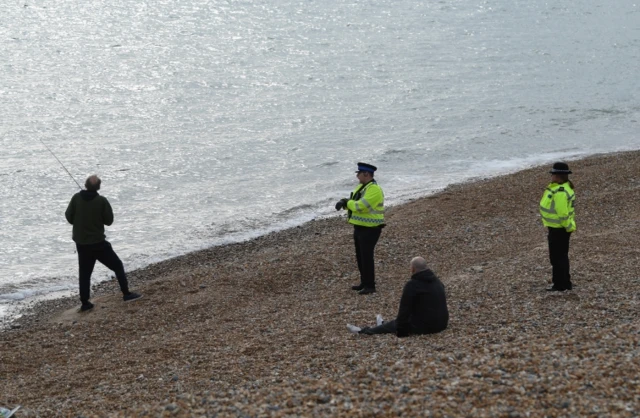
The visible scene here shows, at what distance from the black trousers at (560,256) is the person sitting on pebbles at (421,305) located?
192cm

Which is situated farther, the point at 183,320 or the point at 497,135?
the point at 497,135

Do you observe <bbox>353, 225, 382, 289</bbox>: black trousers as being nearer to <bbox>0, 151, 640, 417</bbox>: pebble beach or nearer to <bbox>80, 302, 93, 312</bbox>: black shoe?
<bbox>0, 151, 640, 417</bbox>: pebble beach

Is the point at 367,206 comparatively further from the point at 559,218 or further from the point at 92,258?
the point at 92,258

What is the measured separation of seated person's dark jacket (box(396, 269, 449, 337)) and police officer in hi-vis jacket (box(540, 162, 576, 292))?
1938mm

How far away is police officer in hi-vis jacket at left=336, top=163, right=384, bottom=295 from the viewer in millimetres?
10836

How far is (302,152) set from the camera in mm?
27328

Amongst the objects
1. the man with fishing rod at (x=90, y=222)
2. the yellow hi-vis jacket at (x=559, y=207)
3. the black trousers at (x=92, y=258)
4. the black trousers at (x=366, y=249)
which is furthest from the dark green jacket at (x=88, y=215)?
the yellow hi-vis jacket at (x=559, y=207)

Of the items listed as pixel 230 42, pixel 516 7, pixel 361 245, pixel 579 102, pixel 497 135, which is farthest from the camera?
pixel 516 7

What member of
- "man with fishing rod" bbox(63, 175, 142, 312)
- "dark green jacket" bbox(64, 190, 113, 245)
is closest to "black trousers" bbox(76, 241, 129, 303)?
"man with fishing rod" bbox(63, 175, 142, 312)

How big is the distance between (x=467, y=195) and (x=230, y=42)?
1235 inches

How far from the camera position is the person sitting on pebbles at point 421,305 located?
880 centimetres

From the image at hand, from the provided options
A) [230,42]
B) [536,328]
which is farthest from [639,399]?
[230,42]

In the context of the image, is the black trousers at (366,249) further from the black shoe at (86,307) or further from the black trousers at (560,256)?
the black shoe at (86,307)

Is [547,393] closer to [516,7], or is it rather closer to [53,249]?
[53,249]
